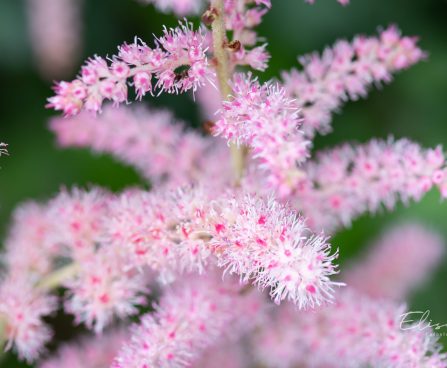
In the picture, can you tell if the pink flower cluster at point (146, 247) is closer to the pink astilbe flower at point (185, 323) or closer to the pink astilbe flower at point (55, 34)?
the pink astilbe flower at point (185, 323)

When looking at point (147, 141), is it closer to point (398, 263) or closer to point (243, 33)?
point (243, 33)

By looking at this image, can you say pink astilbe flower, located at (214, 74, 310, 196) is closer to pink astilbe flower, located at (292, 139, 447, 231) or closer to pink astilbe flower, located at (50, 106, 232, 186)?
pink astilbe flower, located at (292, 139, 447, 231)

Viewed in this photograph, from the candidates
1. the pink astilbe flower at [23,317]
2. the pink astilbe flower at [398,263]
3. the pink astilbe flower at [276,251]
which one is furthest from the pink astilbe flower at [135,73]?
the pink astilbe flower at [398,263]

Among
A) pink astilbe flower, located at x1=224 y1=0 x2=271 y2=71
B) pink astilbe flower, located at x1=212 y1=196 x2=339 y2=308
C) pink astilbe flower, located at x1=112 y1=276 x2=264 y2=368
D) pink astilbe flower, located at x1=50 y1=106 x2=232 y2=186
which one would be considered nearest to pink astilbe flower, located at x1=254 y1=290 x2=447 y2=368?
pink astilbe flower, located at x1=112 y1=276 x2=264 y2=368

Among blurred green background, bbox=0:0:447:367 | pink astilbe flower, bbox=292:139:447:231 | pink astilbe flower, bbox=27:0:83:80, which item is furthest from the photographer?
blurred green background, bbox=0:0:447:367

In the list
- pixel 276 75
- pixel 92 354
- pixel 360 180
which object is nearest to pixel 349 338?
pixel 360 180

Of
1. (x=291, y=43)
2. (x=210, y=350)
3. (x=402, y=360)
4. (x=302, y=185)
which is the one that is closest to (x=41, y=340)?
(x=210, y=350)
